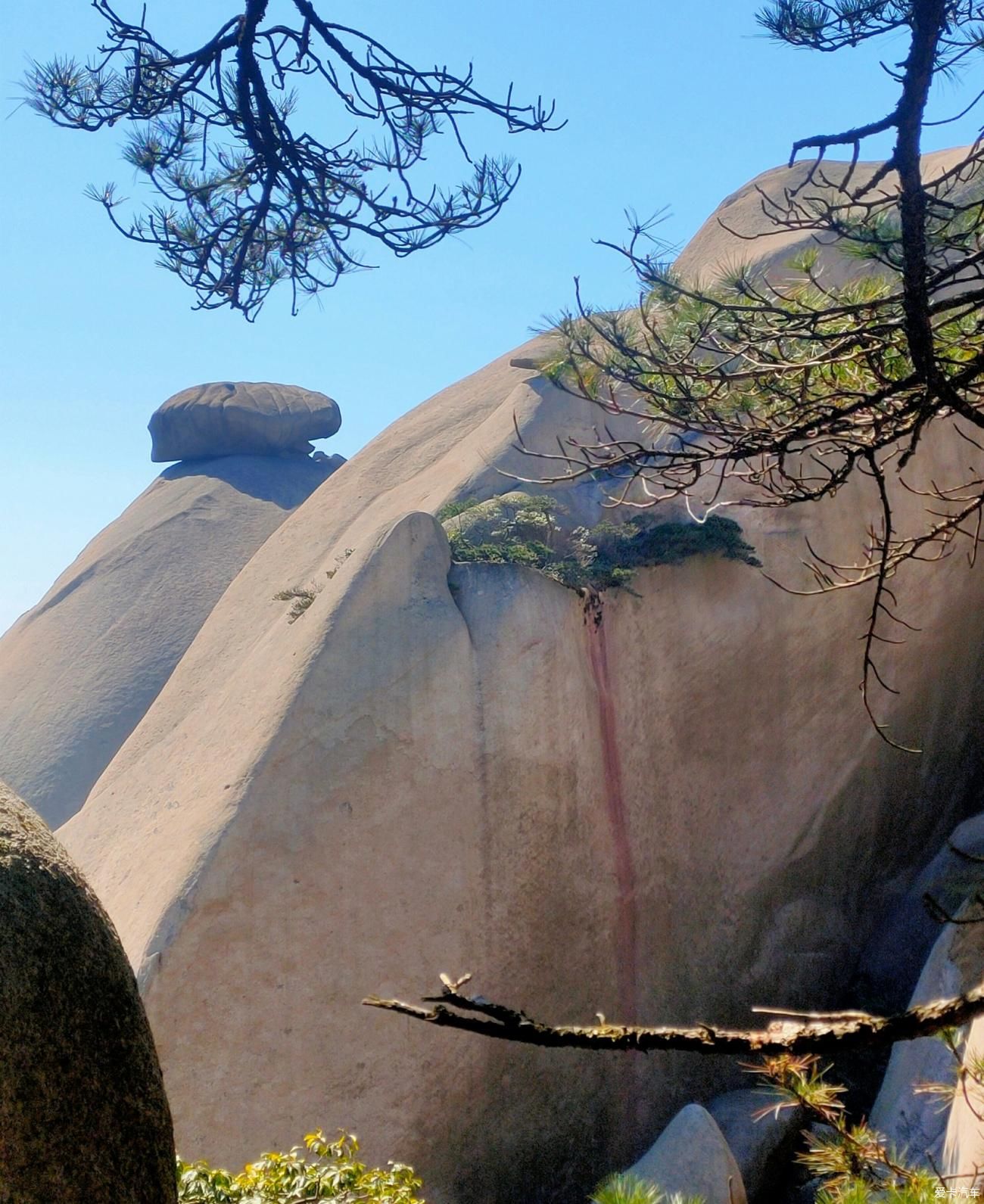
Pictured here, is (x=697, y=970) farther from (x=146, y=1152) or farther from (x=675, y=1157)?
(x=146, y=1152)

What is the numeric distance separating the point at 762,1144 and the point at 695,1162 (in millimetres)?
1400

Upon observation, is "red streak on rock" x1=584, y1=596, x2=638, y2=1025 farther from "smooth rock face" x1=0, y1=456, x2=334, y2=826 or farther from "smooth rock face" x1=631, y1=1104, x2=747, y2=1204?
"smooth rock face" x1=0, y1=456, x2=334, y2=826

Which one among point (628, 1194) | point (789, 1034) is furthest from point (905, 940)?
point (789, 1034)

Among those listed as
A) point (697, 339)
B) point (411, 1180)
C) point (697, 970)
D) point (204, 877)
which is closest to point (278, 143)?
point (697, 339)

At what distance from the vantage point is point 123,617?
2325cm

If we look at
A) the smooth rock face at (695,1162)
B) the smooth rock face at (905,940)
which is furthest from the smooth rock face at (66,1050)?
the smooth rock face at (905,940)

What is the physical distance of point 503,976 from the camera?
7.77 m

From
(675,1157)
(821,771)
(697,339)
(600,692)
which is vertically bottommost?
(675,1157)

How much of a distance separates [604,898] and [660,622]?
2.15m

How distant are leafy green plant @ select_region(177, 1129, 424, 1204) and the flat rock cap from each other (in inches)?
917

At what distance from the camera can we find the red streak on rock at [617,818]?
8.50m

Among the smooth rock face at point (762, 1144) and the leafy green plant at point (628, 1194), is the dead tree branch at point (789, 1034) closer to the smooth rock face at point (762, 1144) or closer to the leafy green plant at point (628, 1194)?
the leafy green plant at point (628, 1194)

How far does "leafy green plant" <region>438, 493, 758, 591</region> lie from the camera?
873 cm

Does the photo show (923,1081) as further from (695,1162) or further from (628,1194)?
(628,1194)
